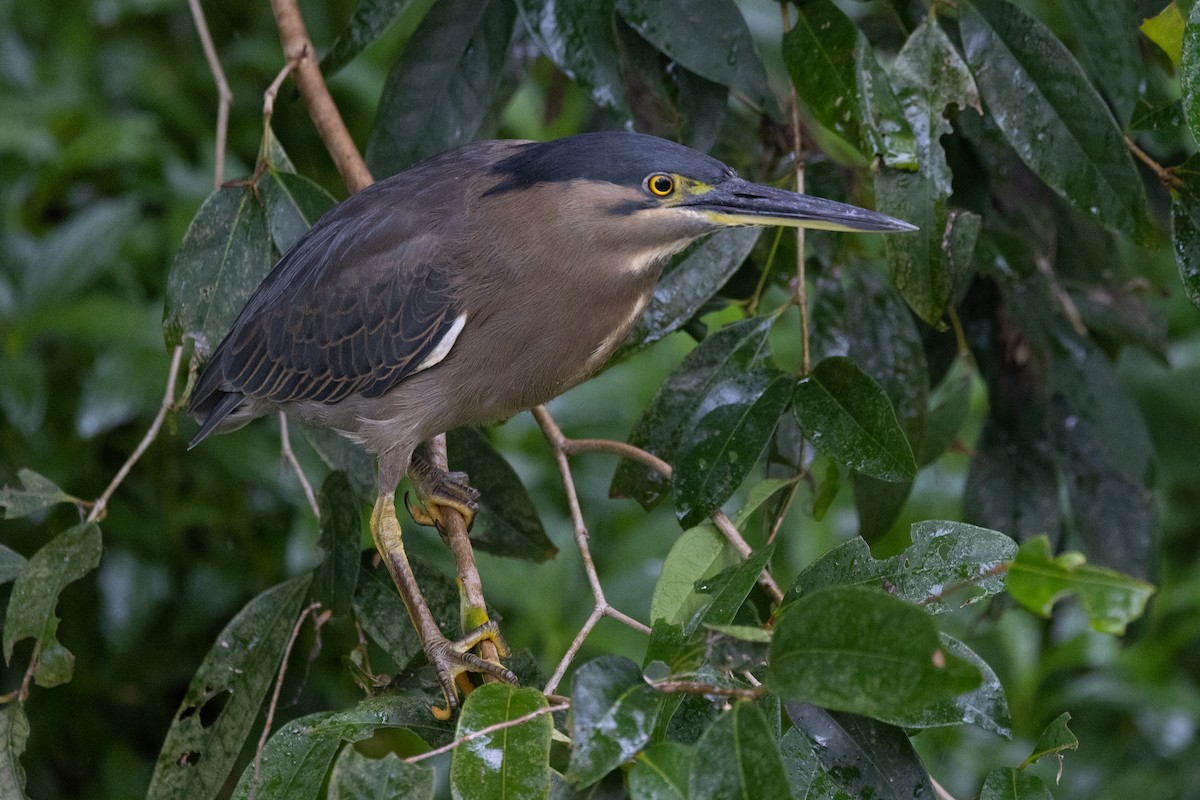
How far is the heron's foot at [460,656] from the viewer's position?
1.94 metres

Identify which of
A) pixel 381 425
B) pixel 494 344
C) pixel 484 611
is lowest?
pixel 484 611

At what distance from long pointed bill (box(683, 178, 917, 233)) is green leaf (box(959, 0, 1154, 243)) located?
325 mm

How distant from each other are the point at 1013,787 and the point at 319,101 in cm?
195

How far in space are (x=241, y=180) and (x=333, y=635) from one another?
1.55 m

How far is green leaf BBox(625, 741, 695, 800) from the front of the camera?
A: 51.3 inches

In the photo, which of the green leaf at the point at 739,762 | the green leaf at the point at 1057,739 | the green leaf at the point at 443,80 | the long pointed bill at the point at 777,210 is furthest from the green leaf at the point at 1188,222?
the green leaf at the point at 443,80

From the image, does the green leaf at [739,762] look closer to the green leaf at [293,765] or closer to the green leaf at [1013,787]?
the green leaf at [1013,787]

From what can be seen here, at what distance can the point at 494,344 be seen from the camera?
225cm

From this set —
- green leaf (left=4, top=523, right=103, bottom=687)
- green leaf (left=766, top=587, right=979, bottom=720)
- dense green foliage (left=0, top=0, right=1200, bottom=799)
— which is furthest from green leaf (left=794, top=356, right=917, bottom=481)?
green leaf (left=4, top=523, right=103, bottom=687)

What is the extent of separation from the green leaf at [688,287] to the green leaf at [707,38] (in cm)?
25

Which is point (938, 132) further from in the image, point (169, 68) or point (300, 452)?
point (169, 68)

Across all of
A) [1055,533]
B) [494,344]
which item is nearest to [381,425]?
[494,344]

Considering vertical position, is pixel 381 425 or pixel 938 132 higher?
pixel 938 132

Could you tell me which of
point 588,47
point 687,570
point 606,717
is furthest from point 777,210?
point 606,717
